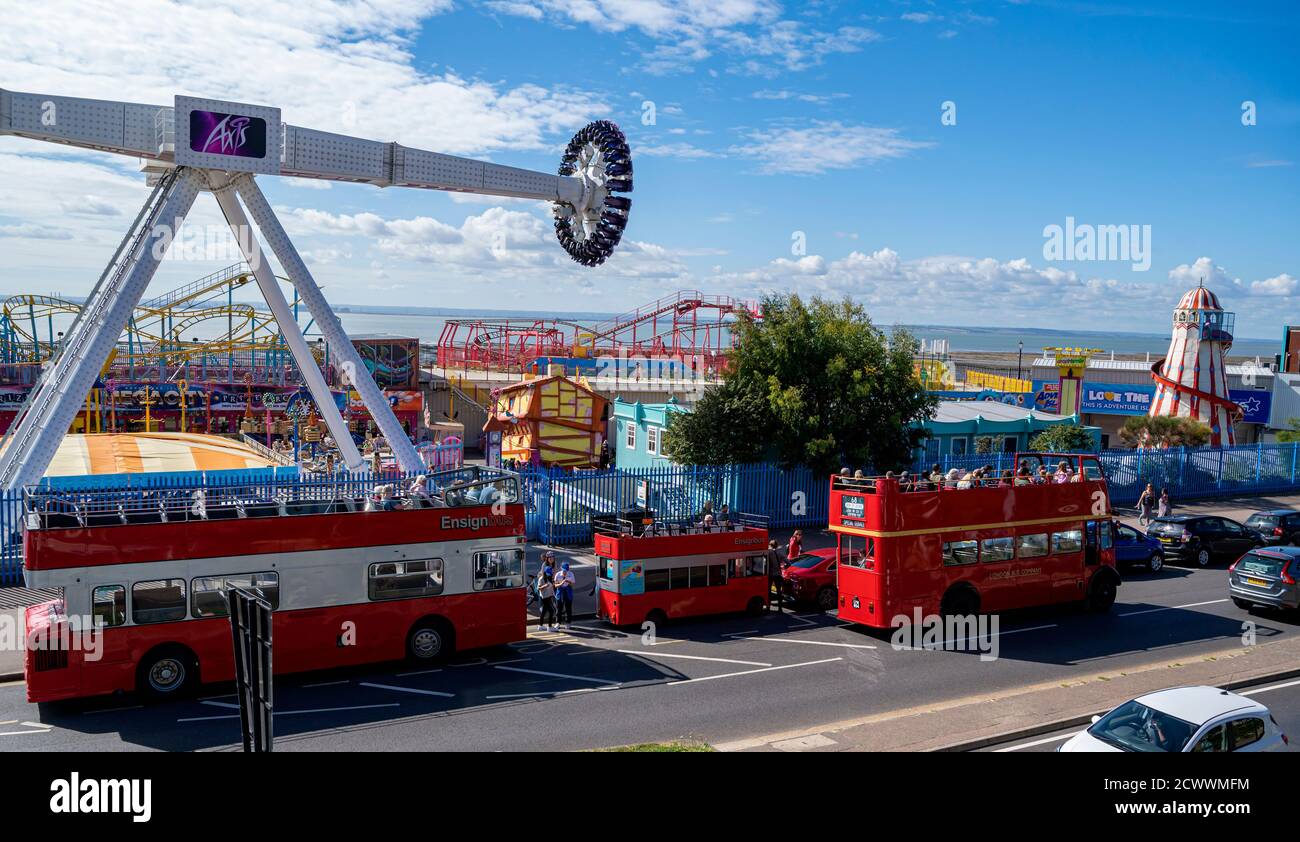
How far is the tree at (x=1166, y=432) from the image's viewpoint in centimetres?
4256

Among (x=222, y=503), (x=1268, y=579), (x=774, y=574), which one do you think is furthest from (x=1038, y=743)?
(x=222, y=503)

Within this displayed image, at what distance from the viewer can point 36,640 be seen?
47.2 feet

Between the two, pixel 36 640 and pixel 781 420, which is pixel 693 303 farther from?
pixel 36 640

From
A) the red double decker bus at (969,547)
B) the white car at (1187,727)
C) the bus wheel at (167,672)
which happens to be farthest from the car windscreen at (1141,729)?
the bus wheel at (167,672)

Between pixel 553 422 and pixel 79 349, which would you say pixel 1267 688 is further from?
pixel 553 422

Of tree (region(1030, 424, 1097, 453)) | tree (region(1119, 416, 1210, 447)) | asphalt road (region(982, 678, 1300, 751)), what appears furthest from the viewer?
tree (region(1119, 416, 1210, 447))

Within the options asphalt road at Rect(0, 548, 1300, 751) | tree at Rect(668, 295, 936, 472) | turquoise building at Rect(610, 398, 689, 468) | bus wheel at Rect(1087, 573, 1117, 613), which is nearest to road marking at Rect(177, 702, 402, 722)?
asphalt road at Rect(0, 548, 1300, 751)

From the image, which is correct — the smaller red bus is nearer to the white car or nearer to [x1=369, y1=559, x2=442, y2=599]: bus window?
[x1=369, y1=559, x2=442, y2=599]: bus window

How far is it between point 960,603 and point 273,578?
13532 mm

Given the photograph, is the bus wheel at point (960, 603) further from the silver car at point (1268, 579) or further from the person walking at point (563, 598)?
the person walking at point (563, 598)

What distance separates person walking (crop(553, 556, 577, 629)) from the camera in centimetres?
2036

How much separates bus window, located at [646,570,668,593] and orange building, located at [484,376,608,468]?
68.8ft

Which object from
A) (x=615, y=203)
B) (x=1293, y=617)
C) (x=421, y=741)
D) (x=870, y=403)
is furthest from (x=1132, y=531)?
(x=421, y=741)

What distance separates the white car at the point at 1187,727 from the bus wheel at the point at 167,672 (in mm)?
13094
